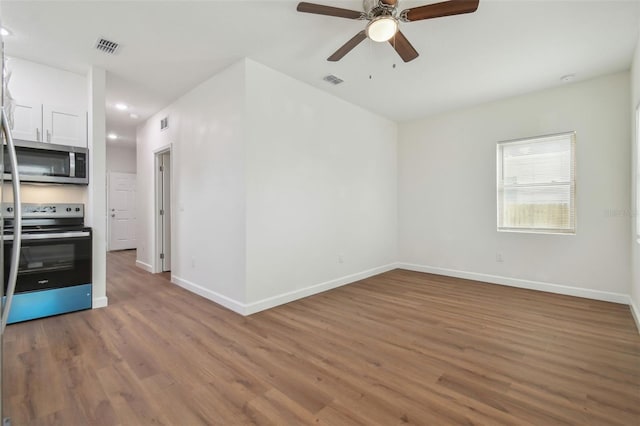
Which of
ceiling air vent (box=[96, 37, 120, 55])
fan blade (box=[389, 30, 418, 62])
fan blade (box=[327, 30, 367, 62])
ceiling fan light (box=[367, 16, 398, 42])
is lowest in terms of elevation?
ceiling fan light (box=[367, 16, 398, 42])

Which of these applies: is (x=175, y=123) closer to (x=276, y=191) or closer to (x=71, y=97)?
(x=71, y=97)

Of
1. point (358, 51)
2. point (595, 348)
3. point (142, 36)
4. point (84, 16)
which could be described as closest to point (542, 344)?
point (595, 348)

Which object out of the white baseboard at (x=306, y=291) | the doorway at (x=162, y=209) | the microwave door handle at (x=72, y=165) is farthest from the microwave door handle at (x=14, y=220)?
the doorway at (x=162, y=209)

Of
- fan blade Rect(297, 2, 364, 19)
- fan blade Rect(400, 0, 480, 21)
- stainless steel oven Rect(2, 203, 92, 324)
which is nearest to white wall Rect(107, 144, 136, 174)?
stainless steel oven Rect(2, 203, 92, 324)

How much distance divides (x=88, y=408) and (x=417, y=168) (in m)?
5.31

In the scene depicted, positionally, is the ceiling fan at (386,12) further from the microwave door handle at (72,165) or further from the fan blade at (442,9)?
the microwave door handle at (72,165)

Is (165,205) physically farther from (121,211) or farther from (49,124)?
(121,211)

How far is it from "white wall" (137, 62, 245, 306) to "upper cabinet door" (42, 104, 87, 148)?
114 cm

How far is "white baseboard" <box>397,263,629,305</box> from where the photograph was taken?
3.63 m

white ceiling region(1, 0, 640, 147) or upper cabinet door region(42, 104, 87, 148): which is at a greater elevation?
white ceiling region(1, 0, 640, 147)

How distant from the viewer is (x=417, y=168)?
5.44 metres

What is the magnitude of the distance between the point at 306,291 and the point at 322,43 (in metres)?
2.92

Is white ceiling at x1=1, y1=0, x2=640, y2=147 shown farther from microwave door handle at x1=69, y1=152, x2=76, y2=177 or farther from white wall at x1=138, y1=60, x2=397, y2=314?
microwave door handle at x1=69, y1=152, x2=76, y2=177

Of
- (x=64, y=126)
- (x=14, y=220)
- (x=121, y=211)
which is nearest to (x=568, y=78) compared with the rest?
(x=14, y=220)
